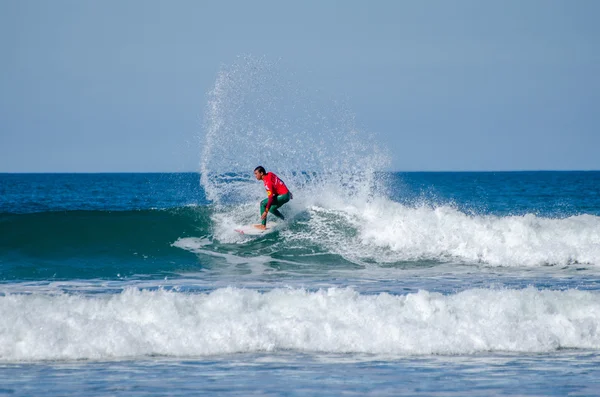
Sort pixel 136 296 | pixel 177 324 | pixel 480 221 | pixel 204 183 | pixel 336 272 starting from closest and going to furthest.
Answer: pixel 177 324 → pixel 136 296 → pixel 336 272 → pixel 480 221 → pixel 204 183

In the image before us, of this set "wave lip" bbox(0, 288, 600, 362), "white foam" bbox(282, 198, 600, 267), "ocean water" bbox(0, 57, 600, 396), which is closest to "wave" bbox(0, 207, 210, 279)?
"ocean water" bbox(0, 57, 600, 396)

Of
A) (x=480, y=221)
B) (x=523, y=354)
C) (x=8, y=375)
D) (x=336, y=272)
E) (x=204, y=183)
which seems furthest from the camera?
(x=204, y=183)

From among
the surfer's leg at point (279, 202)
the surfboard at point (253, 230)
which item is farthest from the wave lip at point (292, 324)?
the surfboard at point (253, 230)

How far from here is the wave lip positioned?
804cm

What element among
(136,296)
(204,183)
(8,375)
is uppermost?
(204,183)

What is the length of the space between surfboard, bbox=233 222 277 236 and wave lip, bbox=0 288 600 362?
7141 mm

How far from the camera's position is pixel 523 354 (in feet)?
26.1

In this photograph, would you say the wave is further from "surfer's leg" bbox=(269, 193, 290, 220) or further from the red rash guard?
the red rash guard

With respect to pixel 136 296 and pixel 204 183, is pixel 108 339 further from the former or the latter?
pixel 204 183

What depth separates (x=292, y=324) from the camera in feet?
28.0

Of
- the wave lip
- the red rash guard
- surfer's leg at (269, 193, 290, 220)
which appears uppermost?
the red rash guard

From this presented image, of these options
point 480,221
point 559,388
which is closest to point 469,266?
point 480,221

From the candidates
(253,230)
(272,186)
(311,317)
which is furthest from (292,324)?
(253,230)

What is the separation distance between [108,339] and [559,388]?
4629 mm
